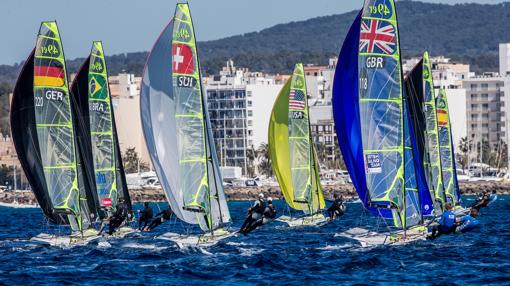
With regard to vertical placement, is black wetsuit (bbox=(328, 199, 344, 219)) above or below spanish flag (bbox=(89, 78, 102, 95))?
below

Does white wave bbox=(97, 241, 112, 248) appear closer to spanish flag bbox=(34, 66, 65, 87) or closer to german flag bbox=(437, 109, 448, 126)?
spanish flag bbox=(34, 66, 65, 87)

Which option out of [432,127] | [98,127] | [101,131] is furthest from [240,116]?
[98,127]

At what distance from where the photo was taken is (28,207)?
131625 mm

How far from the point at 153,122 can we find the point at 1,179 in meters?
156

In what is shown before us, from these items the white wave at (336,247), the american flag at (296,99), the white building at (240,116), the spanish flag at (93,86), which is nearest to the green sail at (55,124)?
the spanish flag at (93,86)

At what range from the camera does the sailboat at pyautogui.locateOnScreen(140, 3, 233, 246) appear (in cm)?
4197

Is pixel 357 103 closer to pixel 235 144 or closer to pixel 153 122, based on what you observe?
pixel 153 122

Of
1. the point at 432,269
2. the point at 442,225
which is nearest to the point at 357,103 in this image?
the point at 442,225

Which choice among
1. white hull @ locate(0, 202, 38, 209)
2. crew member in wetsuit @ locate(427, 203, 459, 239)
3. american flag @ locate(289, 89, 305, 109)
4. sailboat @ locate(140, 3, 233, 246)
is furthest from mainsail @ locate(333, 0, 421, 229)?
white hull @ locate(0, 202, 38, 209)

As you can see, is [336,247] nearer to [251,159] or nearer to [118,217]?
[118,217]

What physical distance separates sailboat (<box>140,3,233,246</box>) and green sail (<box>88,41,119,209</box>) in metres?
8.91

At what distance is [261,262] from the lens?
127 ft

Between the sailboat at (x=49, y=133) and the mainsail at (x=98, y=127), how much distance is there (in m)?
4.99

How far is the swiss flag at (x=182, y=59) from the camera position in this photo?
41.8 meters
